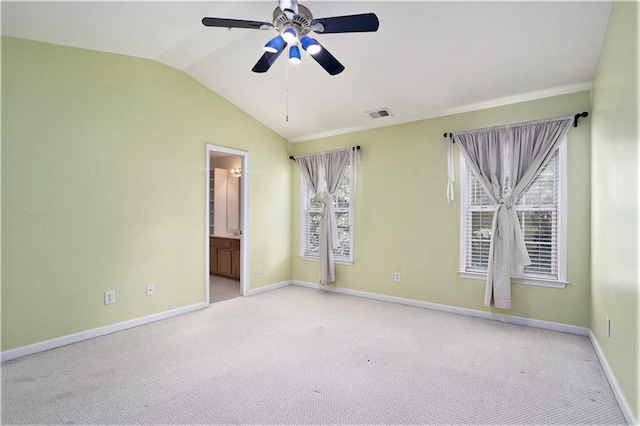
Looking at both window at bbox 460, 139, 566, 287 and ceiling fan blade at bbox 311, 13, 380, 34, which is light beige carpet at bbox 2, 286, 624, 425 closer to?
window at bbox 460, 139, 566, 287

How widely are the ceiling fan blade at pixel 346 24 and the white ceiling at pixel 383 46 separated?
697mm

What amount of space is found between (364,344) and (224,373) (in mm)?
1298

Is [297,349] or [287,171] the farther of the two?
[287,171]

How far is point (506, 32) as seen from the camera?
2.72 metres

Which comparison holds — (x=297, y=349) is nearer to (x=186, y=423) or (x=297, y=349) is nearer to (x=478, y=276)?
(x=186, y=423)

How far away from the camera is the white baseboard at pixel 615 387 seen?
188 centimetres

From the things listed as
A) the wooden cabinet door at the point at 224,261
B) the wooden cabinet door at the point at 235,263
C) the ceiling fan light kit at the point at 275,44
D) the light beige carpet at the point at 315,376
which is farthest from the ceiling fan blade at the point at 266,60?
the wooden cabinet door at the point at 224,261

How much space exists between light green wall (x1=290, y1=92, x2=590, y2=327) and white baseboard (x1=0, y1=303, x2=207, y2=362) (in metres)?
2.41

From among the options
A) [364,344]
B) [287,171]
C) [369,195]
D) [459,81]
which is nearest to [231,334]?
[364,344]

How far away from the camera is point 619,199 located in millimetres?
2131

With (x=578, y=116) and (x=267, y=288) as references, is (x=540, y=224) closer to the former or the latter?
(x=578, y=116)

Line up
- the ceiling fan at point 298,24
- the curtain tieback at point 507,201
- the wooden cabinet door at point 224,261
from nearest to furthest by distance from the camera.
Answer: the ceiling fan at point 298,24 → the curtain tieback at point 507,201 → the wooden cabinet door at point 224,261

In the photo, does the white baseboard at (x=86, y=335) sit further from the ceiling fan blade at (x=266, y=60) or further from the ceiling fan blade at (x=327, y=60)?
the ceiling fan blade at (x=327, y=60)

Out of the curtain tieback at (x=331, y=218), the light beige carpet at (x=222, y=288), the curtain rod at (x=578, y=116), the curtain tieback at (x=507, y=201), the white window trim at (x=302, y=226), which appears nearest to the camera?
the curtain rod at (x=578, y=116)
